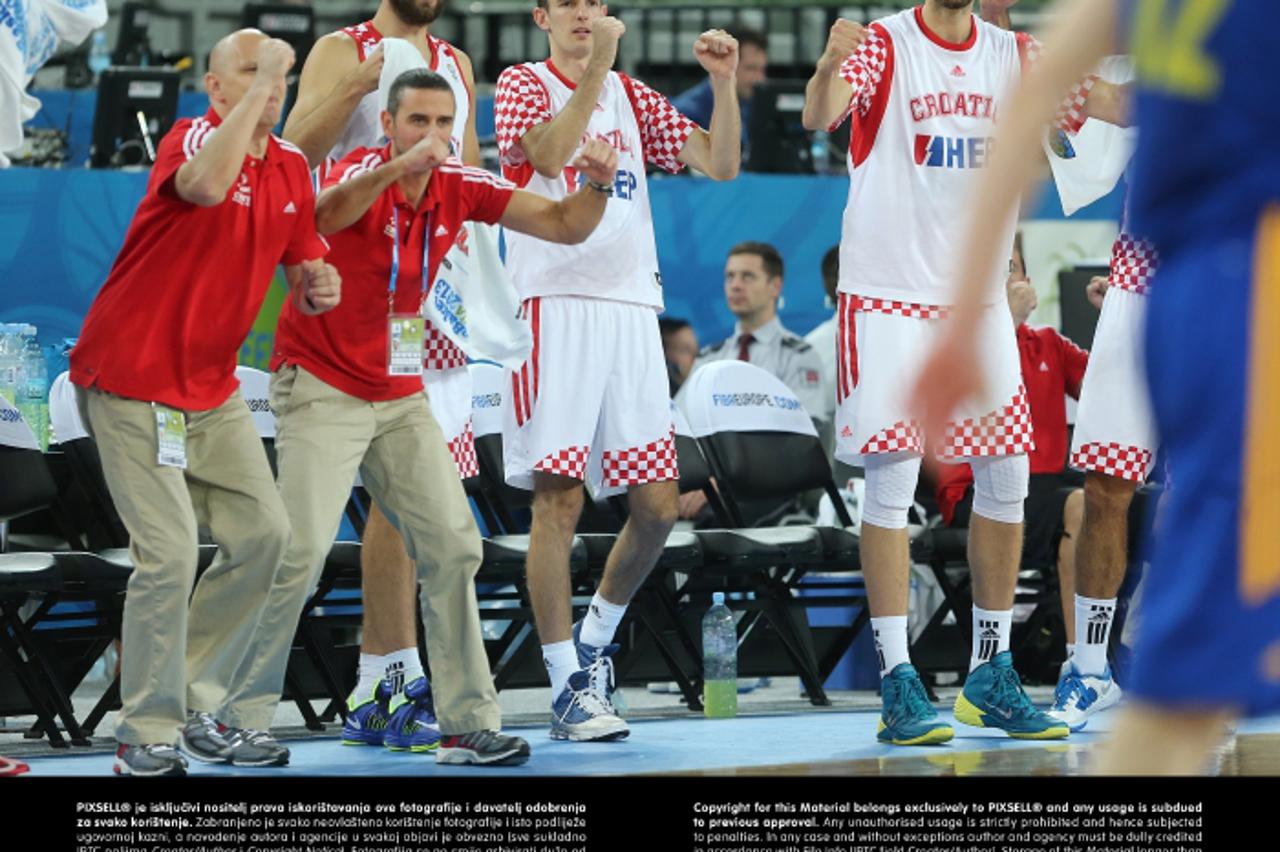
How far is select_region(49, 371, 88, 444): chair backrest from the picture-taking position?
652cm

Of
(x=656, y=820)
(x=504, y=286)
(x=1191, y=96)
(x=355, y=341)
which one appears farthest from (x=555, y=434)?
(x=1191, y=96)

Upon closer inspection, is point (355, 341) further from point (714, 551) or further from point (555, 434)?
point (714, 551)

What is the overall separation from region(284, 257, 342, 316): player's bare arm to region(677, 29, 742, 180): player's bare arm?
1734 mm

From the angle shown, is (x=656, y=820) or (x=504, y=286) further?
(x=504, y=286)

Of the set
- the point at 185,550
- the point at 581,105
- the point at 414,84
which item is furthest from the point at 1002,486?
the point at 185,550

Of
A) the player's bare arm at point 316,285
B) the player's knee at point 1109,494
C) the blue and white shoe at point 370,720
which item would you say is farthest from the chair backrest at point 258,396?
the player's knee at point 1109,494

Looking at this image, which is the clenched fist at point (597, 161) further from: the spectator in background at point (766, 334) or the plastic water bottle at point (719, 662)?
the spectator in background at point (766, 334)

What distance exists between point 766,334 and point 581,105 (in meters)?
3.48

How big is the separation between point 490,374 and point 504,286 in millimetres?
1474

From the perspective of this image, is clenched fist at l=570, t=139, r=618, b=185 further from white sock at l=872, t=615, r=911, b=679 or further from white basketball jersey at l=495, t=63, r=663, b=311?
white sock at l=872, t=615, r=911, b=679

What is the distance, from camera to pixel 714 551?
714 centimetres

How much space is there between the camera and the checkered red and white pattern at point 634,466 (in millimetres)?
6203

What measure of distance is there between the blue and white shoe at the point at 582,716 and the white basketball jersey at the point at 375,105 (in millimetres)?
1702

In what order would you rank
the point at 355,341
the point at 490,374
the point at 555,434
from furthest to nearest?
the point at 490,374 < the point at 555,434 < the point at 355,341
